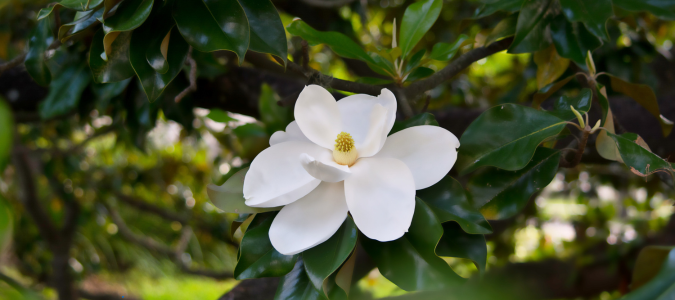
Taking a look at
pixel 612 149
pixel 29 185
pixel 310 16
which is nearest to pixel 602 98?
pixel 612 149

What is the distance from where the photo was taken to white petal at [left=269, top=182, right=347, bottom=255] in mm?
399

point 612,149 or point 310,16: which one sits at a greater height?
point 612,149

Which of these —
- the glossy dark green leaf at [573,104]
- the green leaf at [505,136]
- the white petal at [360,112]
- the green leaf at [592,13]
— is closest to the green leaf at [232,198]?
the white petal at [360,112]

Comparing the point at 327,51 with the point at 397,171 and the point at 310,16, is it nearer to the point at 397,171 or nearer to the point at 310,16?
the point at 310,16

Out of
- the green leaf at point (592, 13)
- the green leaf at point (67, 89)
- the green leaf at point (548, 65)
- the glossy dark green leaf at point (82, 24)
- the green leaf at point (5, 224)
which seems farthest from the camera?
the green leaf at point (67, 89)

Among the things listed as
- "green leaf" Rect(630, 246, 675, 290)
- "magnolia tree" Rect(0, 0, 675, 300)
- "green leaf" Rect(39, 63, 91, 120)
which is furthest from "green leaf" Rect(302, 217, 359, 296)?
"green leaf" Rect(39, 63, 91, 120)

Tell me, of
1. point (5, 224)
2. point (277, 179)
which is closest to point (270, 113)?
point (277, 179)

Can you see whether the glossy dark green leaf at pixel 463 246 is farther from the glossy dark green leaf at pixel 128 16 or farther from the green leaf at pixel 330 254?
the glossy dark green leaf at pixel 128 16

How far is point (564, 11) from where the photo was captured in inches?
23.9

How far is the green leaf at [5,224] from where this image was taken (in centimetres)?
18

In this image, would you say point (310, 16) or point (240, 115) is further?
point (310, 16)

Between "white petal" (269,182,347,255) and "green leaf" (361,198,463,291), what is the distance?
7 centimetres

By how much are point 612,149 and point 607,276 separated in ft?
4.35

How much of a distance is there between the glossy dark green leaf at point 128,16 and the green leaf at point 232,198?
7.8 inches
